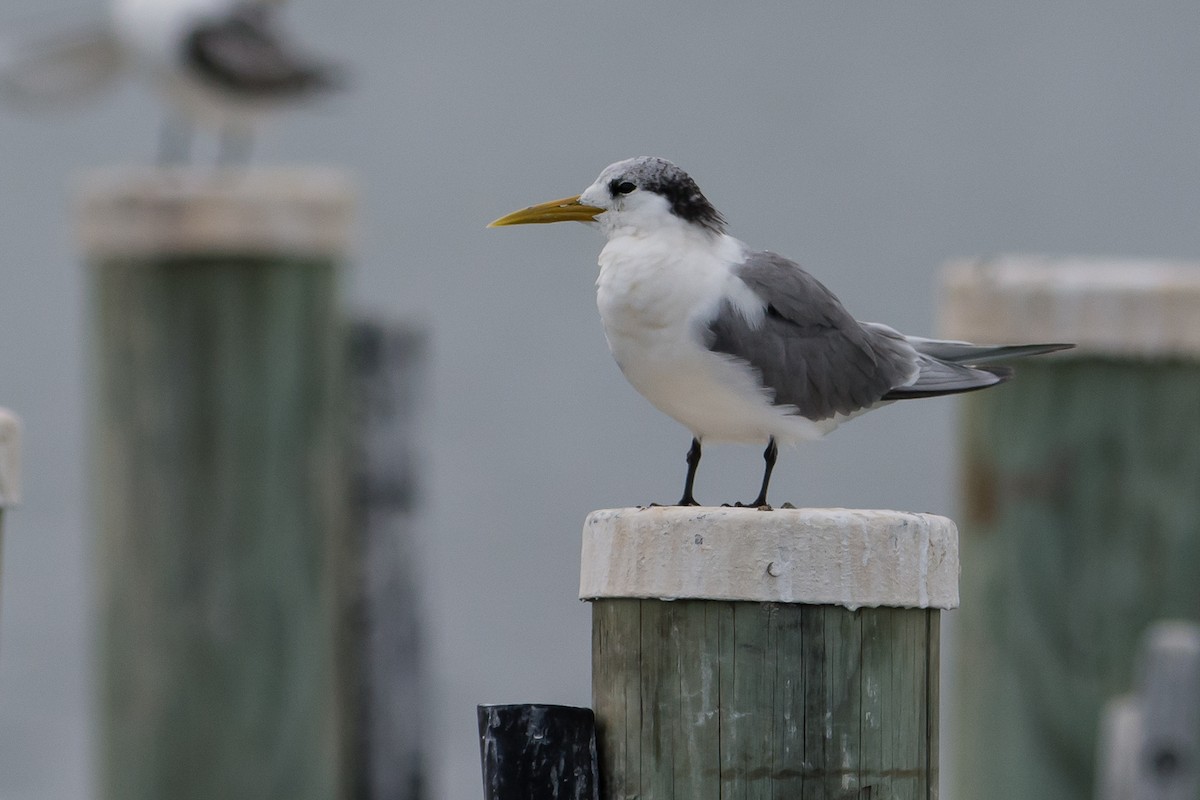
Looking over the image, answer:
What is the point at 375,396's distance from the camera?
20.6 feet

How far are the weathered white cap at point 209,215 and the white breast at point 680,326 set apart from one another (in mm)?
2178

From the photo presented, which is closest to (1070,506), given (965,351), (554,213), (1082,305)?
(1082,305)

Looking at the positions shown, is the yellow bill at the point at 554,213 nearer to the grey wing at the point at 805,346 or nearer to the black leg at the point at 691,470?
the grey wing at the point at 805,346

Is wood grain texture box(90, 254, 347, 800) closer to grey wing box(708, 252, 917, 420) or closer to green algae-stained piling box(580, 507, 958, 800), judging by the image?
grey wing box(708, 252, 917, 420)

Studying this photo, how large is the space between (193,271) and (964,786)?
2550mm

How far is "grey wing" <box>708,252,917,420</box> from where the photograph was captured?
3.77 m

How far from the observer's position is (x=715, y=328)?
3.71m

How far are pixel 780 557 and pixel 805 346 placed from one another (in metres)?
0.99

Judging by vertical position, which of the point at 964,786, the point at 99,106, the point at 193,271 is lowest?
the point at 964,786

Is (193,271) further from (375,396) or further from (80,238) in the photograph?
(375,396)

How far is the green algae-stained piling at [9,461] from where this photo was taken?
341 centimetres

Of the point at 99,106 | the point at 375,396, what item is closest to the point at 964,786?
the point at 375,396

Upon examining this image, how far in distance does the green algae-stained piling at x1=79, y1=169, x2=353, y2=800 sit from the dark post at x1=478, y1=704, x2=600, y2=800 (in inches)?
107

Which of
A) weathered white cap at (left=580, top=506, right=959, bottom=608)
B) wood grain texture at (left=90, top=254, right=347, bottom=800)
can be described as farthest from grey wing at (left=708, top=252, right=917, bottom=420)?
wood grain texture at (left=90, top=254, right=347, bottom=800)
